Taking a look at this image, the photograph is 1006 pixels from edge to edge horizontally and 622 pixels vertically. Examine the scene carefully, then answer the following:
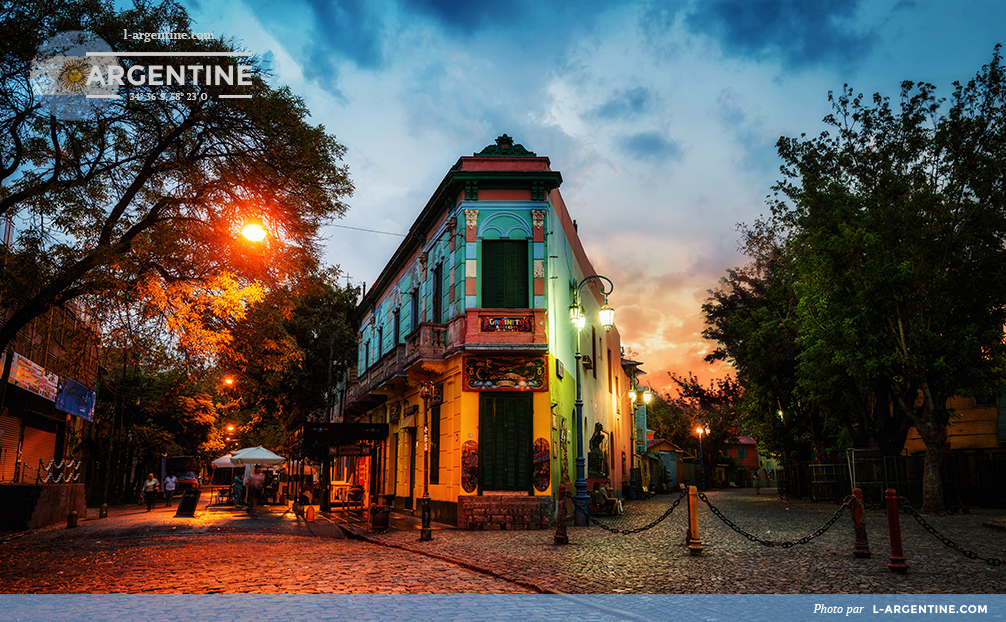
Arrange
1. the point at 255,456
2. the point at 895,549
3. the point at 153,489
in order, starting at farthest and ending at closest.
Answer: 1. the point at 255,456
2. the point at 153,489
3. the point at 895,549

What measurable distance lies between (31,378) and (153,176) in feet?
34.4

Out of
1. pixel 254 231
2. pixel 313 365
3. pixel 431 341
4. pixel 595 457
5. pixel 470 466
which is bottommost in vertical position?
pixel 470 466

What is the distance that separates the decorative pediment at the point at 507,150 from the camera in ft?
65.0

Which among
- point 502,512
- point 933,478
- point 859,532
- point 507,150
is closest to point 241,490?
point 502,512

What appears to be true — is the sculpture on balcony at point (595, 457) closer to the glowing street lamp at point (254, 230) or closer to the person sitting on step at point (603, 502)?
the person sitting on step at point (603, 502)

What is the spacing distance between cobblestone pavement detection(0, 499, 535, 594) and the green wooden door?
4081mm

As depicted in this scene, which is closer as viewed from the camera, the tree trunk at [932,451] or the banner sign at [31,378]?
the banner sign at [31,378]

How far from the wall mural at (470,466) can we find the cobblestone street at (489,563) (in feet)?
5.07

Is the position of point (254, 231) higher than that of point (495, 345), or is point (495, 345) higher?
point (254, 231)

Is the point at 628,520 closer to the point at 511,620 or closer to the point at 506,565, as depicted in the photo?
the point at 506,565

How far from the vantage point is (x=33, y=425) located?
24.4 meters

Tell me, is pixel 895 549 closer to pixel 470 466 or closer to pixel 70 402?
pixel 470 466

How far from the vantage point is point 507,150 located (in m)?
19.9

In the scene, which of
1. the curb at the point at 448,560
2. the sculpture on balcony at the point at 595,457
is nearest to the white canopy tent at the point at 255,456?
the curb at the point at 448,560
